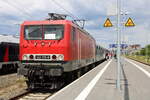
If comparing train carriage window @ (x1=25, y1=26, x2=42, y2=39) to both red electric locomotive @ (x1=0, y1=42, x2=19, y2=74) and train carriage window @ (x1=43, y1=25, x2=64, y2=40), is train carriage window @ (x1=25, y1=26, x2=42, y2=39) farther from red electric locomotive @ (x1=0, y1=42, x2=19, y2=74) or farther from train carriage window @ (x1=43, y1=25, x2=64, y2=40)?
red electric locomotive @ (x1=0, y1=42, x2=19, y2=74)

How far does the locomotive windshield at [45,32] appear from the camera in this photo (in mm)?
11750

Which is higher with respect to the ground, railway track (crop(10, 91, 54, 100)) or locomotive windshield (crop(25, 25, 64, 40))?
locomotive windshield (crop(25, 25, 64, 40))

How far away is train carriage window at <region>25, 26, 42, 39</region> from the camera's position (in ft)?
39.4

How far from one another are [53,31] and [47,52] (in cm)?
95

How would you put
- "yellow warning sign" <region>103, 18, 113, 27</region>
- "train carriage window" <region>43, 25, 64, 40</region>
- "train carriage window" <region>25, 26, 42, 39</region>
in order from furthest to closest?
"train carriage window" <region>25, 26, 42, 39</region>
"train carriage window" <region>43, 25, 64, 40</region>
"yellow warning sign" <region>103, 18, 113, 27</region>

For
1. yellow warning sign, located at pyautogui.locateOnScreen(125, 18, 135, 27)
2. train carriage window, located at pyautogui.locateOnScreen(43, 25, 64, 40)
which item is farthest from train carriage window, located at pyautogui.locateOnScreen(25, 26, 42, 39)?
yellow warning sign, located at pyautogui.locateOnScreen(125, 18, 135, 27)

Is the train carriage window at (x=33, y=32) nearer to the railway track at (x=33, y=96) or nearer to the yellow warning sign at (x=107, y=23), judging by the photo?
the railway track at (x=33, y=96)

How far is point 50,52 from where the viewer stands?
37.9 ft

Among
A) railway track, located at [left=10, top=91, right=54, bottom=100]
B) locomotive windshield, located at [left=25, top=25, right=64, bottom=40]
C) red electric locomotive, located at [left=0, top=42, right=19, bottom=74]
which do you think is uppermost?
locomotive windshield, located at [left=25, top=25, right=64, bottom=40]

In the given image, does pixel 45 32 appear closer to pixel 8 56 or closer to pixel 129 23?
pixel 129 23

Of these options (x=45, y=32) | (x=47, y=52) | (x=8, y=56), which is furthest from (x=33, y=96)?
(x=8, y=56)

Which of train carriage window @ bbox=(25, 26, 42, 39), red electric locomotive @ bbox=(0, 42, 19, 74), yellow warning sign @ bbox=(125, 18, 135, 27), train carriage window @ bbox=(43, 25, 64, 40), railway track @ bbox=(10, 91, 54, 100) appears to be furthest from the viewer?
red electric locomotive @ bbox=(0, 42, 19, 74)

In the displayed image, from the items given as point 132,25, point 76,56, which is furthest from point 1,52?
point 132,25

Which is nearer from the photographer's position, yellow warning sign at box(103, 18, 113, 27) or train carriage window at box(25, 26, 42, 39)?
yellow warning sign at box(103, 18, 113, 27)
